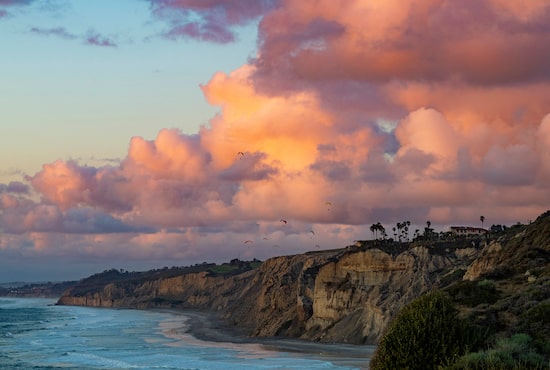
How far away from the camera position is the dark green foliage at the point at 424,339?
31.0 metres

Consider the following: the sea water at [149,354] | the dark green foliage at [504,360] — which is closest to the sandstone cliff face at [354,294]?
the sea water at [149,354]

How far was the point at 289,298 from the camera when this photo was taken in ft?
415

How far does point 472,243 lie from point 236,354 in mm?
44653

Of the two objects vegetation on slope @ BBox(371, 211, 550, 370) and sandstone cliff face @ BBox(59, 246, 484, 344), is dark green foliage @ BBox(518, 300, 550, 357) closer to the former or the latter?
vegetation on slope @ BBox(371, 211, 550, 370)

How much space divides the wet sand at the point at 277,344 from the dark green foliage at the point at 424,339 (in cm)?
3494

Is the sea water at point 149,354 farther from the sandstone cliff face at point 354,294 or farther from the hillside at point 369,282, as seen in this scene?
the hillside at point 369,282

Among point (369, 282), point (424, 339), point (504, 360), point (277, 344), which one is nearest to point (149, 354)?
point (277, 344)

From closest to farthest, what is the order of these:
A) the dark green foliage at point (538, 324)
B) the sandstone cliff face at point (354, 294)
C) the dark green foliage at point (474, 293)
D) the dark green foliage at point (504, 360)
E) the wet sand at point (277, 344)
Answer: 1. the dark green foliage at point (504, 360)
2. the dark green foliage at point (538, 324)
3. the dark green foliage at point (474, 293)
4. the wet sand at point (277, 344)
5. the sandstone cliff face at point (354, 294)

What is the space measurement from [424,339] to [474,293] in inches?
426

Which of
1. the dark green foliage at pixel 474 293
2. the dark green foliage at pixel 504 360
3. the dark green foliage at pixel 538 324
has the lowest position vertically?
the dark green foliage at pixel 504 360

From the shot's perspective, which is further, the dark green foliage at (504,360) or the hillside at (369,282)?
the hillside at (369,282)

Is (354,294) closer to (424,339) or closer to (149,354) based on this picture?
(149,354)

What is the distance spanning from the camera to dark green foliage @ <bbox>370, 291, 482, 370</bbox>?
31.0 metres

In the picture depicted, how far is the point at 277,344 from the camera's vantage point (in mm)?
97188
